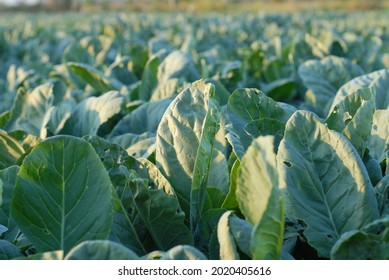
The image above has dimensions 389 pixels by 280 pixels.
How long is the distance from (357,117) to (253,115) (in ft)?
1.04

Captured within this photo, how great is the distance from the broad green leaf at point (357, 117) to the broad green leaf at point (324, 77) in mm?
1104

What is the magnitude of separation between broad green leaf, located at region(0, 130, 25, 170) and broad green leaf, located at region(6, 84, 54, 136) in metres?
0.39

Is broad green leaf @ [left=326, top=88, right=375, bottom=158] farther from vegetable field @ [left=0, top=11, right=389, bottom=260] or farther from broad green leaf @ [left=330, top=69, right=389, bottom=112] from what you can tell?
broad green leaf @ [left=330, top=69, right=389, bottom=112]

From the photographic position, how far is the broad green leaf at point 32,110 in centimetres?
235

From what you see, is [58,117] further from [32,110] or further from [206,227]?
[206,227]

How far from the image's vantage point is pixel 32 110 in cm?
239

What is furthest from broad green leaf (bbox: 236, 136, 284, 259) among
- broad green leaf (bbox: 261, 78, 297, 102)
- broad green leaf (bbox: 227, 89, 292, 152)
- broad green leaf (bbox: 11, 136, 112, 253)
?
broad green leaf (bbox: 261, 78, 297, 102)

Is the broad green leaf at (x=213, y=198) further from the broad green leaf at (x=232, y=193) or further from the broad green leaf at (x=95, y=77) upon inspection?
the broad green leaf at (x=95, y=77)

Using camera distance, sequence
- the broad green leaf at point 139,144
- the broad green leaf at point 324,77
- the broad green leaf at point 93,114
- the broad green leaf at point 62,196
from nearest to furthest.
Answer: the broad green leaf at point 62,196 → the broad green leaf at point 139,144 → the broad green leaf at point 93,114 → the broad green leaf at point 324,77

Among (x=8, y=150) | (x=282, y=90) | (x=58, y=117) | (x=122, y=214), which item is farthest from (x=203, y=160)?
(x=282, y=90)

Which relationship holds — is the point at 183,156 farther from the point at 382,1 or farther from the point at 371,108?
the point at 382,1

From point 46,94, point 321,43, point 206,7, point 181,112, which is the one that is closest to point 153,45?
point 321,43

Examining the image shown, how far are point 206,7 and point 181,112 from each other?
3512cm

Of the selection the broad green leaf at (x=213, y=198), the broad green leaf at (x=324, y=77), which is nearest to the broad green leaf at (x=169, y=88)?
the broad green leaf at (x=324, y=77)
